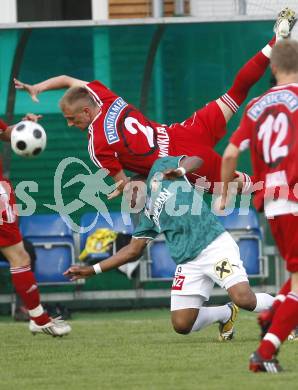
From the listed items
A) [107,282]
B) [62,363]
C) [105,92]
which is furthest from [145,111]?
[62,363]

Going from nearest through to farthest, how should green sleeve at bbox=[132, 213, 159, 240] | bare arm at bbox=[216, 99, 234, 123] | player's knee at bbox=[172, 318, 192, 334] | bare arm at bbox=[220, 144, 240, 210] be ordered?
bare arm at bbox=[220, 144, 240, 210] < player's knee at bbox=[172, 318, 192, 334] < green sleeve at bbox=[132, 213, 159, 240] < bare arm at bbox=[216, 99, 234, 123]

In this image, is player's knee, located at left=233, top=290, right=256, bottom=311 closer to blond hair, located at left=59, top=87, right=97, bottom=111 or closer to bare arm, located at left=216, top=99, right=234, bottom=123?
blond hair, located at left=59, top=87, right=97, bottom=111

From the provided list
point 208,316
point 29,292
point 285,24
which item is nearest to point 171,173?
point 208,316

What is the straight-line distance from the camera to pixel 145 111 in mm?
13219

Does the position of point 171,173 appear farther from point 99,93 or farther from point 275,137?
point 99,93

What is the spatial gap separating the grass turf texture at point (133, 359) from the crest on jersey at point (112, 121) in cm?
159

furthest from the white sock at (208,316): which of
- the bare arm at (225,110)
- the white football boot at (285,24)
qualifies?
the white football boot at (285,24)

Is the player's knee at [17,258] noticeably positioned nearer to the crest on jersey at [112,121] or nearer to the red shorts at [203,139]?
the crest on jersey at [112,121]

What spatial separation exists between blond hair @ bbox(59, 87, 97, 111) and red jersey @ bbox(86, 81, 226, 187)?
196 mm

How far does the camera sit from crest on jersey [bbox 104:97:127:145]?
381 inches

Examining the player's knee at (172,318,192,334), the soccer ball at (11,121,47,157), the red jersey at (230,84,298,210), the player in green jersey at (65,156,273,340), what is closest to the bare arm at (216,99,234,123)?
the player in green jersey at (65,156,273,340)

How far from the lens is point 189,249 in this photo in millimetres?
8961

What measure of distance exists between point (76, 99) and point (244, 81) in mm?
1837

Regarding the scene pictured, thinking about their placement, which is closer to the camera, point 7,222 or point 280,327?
point 280,327
